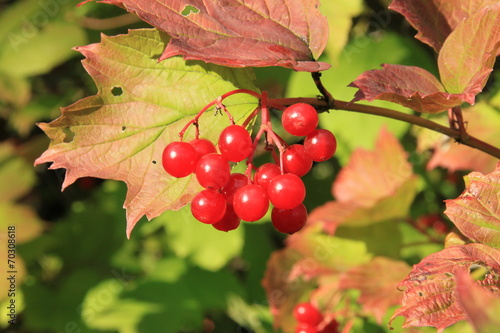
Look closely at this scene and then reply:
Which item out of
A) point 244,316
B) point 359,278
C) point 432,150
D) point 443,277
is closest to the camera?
point 443,277

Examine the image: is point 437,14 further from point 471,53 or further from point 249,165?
point 249,165

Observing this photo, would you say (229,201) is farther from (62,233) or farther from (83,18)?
(62,233)

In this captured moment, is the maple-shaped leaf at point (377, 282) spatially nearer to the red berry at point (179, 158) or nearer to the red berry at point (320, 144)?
the red berry at point (320, 144)

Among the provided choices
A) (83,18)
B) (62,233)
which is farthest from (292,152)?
(62,233)

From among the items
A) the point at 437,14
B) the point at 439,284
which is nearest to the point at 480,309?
the point at 439,284

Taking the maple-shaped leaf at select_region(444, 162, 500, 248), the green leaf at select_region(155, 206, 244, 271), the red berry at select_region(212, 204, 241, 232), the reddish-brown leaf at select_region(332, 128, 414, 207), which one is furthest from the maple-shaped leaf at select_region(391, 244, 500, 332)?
the green leaf at select_region(155, 206, 244, 271)

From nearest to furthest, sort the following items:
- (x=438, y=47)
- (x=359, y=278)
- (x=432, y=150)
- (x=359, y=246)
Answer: (x=438, y=47), (x=359, y=278), (x=359, y=246), (x=432, y=150)

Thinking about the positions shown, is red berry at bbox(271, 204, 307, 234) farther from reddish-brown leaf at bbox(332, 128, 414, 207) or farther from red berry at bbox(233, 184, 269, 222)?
reddish-brown leaf at bbox(332, 128, 414, 207)
